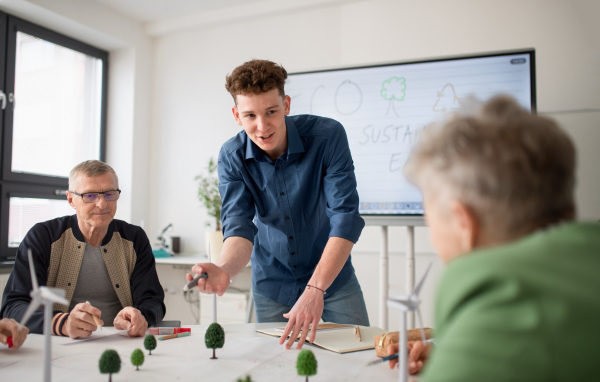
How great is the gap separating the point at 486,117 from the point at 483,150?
0.18 feet

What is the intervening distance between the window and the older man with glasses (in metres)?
1.79

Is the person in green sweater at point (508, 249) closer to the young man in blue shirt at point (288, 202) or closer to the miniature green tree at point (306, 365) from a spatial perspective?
the miniature green tree at point (306, 365)

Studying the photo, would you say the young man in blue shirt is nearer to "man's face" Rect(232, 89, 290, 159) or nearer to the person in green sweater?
"man's face" Rect(232, 89, 290, 159)

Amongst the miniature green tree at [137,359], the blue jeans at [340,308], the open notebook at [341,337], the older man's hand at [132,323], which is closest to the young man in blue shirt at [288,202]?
the blue jeans at [340,308]

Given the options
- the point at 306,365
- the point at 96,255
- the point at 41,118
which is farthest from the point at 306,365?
the point at 41,118

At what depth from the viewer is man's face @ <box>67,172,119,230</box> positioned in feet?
6.07

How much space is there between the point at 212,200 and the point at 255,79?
2.33 metres

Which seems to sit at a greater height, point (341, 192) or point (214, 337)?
point (341, 192)

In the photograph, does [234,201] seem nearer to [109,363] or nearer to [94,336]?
[94,336]

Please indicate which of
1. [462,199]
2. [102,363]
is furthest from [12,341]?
[462,199]

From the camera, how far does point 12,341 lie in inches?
51.4

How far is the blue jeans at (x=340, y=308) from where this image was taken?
5.98ft

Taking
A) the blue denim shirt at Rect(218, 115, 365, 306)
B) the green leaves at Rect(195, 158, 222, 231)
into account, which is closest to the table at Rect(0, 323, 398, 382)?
the blue denim shirt at Rect(218, 115, 365, 306)

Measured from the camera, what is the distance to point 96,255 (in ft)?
6.18
